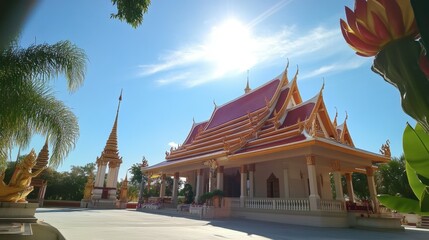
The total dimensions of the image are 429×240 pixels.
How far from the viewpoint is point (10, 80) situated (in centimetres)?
493

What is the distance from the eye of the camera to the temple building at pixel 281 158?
35.6 feet

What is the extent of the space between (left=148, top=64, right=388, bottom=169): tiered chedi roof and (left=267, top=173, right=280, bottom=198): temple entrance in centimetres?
255

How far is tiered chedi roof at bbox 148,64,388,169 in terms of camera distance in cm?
1229

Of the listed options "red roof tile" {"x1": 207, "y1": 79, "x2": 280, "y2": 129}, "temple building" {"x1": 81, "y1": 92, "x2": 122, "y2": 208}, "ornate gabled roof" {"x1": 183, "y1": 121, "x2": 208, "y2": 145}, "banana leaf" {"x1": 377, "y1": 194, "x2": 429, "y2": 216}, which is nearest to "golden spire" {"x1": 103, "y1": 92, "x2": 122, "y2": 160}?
"temple building" {"x1": 81, "y1": 92, "x2": 122, "y2": 208}

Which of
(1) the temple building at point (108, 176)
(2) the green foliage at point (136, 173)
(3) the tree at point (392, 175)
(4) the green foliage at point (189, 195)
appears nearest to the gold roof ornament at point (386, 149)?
(3) the tree at point (392, 175)

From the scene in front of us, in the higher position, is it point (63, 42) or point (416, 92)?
point (63, 42)

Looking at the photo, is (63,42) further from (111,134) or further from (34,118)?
(111,134)

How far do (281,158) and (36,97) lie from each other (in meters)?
9.85

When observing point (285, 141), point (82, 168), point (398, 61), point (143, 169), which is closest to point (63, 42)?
point (398, 61)

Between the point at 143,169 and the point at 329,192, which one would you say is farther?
the point at 143,169

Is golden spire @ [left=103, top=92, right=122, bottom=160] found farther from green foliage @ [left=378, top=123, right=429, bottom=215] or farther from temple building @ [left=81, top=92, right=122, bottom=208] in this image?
green foliage @ [left=378, top=123, right=429, bottom=215]

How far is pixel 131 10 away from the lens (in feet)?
13.4

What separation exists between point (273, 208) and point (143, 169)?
13.4m

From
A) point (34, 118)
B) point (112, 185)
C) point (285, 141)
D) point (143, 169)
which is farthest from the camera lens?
point (112, 185)
